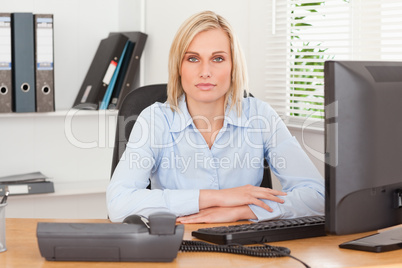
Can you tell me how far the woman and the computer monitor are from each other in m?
0.47

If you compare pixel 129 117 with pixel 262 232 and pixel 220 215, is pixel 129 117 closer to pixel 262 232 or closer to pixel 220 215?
pixel 220 215

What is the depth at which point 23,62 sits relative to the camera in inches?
109

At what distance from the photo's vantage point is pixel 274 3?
2.74 meters

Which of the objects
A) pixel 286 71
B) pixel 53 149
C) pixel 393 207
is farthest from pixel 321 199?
pixel 53 149

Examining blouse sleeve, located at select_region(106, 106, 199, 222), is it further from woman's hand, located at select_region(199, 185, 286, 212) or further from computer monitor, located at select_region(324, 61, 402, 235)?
computer monitor, located at select_region(324, 61, 402, 235)

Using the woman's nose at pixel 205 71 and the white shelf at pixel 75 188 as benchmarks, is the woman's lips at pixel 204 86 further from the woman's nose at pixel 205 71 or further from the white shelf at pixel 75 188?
the white shelf at pixel 75 188

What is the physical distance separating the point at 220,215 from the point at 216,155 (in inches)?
14.8

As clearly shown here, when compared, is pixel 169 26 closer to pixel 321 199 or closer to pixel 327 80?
pixel 321 199

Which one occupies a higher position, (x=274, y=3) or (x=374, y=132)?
(x=274, y=3)

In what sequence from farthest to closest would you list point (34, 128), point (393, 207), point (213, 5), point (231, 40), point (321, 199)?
point (34, 128), point (213, 5), point (231, 40), point (321, 199), point (393, 207)

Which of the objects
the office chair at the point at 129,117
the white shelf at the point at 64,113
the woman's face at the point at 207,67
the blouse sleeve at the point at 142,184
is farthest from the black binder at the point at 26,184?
the woman's face at the point at 207,67

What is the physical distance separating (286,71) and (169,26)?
2.30 ft

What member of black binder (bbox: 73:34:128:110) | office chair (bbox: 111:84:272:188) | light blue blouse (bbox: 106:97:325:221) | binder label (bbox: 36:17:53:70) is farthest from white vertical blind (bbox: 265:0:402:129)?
binder label (bbox: 36:17:53:70)

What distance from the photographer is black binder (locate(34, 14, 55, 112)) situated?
277 cm
